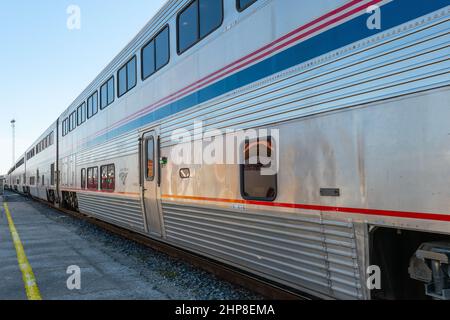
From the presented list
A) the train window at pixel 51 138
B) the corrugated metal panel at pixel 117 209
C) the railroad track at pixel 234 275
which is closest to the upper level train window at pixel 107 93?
the corrugated metal panel at pixel 117 209

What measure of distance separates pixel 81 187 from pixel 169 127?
7244 mm

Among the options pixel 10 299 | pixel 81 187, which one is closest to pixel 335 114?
pixel 10 299

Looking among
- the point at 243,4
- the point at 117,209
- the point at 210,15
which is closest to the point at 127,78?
the point at 117,209

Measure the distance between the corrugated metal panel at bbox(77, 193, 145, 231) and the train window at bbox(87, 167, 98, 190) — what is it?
9.7 inches

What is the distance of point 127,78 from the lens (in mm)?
8773

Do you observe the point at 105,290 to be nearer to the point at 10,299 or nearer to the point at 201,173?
the point at 10,299

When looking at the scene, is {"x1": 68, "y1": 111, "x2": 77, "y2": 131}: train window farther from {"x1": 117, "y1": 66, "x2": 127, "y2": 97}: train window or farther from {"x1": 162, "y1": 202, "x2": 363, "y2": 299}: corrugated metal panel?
{"x1": 162, "y1": 202, "x2": 363, "y2": 299}: corrugated metal panel

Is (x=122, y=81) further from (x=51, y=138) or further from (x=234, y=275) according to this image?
(x=51, y=138)

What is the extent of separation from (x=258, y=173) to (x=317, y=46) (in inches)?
57.0

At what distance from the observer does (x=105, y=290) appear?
544 centimetres

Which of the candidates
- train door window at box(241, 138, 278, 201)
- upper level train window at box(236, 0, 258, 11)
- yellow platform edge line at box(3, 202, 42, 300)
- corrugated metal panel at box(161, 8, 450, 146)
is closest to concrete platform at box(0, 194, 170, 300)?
yellow platform edge line at box(3, 202, 42, 300)

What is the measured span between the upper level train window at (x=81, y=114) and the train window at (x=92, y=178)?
2025 millimetres

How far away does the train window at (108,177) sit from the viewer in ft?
31.4

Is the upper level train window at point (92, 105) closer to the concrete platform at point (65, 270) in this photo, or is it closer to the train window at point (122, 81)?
the train window at point (122, 81)
